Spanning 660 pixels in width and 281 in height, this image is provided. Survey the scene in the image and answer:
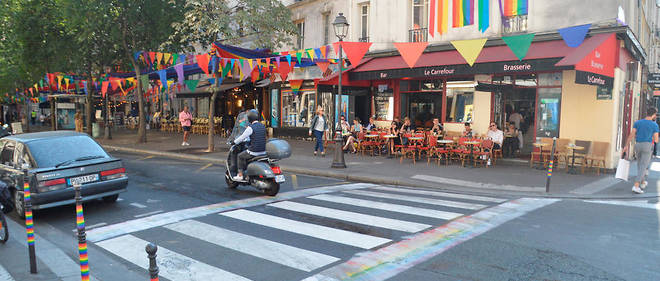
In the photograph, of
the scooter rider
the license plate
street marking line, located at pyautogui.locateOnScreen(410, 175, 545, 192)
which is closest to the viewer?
the license plate

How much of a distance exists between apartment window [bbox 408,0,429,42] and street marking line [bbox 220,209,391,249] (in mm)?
12210

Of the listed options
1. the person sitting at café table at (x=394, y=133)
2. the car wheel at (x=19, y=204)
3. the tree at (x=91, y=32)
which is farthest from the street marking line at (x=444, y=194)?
the tree at (x=91, y=32)

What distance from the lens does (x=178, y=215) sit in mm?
6965

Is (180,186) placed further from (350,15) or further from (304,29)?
(304,29)

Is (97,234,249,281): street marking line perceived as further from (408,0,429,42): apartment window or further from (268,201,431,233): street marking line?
(408,0,429,42): apartment window

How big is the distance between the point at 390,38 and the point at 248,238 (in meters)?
13.7

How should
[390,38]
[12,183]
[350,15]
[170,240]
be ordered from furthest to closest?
[350,15], [390,38], [12,183], [170,240]

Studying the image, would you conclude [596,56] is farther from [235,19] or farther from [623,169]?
[235,19]

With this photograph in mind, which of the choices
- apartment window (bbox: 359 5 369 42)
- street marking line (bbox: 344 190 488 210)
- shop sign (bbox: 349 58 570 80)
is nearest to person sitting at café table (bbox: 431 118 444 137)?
shop sign (bbox: 349 58 570 80)

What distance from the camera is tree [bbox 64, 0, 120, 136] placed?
1722 cm

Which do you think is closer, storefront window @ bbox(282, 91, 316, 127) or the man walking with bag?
the man walking with bag

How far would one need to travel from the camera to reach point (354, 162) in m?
13.9

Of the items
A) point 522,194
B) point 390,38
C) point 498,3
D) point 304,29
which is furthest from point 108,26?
point 522,194

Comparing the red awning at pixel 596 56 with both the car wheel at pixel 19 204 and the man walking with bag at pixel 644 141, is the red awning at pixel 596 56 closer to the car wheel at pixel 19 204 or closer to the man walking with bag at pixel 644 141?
the man walking with bag at pixel 644 141
